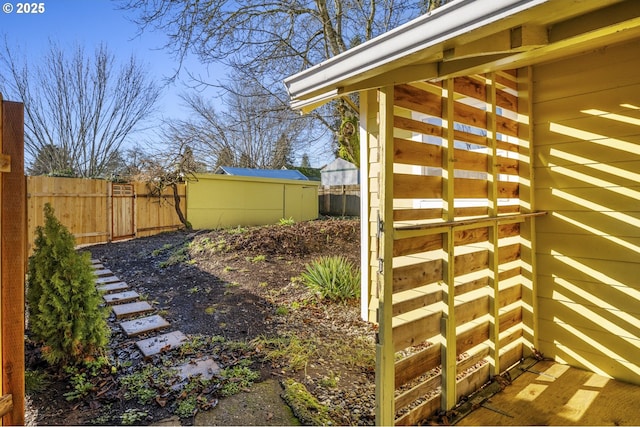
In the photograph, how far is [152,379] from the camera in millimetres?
2492

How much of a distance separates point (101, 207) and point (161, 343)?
7.13 meters

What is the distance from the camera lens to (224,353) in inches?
115

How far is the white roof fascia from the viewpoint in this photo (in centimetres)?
119

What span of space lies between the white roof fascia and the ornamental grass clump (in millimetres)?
2799

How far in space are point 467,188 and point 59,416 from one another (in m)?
2.99

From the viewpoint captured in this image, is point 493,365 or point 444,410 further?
point 493,365

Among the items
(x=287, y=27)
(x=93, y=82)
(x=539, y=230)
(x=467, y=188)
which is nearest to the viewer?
(x=467, y=188)

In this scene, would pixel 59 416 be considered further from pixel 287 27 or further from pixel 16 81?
pixel 16 81

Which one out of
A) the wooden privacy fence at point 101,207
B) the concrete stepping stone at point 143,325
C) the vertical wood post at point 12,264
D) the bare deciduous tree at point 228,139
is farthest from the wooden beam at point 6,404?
the bare deciduous tree at point 228,139

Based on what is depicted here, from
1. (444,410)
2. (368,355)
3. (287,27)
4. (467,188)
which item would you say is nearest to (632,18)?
(467,188)

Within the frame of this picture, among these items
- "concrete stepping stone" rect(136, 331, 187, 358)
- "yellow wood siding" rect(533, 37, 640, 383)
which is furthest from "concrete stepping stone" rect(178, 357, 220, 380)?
"yellow wood siding" rect(533, 37, 640, 383)

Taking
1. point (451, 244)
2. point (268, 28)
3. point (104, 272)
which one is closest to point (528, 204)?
point (451, 244)

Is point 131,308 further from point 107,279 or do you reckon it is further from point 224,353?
point 224,353

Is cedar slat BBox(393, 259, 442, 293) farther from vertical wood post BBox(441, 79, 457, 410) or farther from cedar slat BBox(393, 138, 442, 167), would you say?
cedar slat BBox(393, 138, 442, 167)
